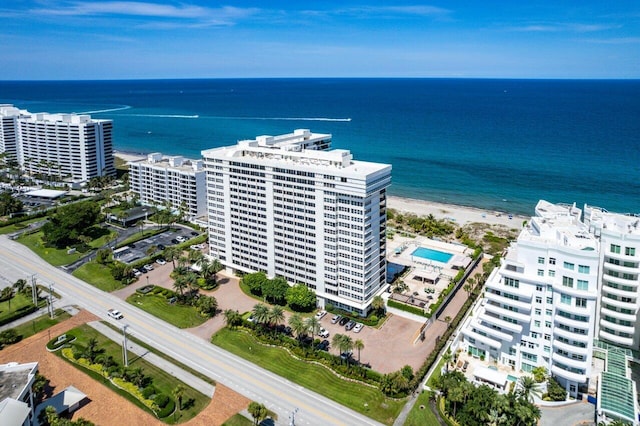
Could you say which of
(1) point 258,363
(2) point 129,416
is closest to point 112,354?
(2) point 129,416

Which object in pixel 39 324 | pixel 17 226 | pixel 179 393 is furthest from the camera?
pixel 17 226

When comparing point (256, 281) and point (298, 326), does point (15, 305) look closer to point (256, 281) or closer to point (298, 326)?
point (256, 281)

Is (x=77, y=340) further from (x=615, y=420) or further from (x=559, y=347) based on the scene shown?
(x=615, y=420)

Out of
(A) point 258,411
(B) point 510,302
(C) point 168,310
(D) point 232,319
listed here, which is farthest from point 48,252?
(B) point 510,302

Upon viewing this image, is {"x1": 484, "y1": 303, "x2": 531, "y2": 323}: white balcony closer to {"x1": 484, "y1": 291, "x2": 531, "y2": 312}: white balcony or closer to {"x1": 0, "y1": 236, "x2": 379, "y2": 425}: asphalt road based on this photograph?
{"x1": 484, "y1": 291, "x2": 531, "y2": 312}: white balcony

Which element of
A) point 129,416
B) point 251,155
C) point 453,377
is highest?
point 251,155
